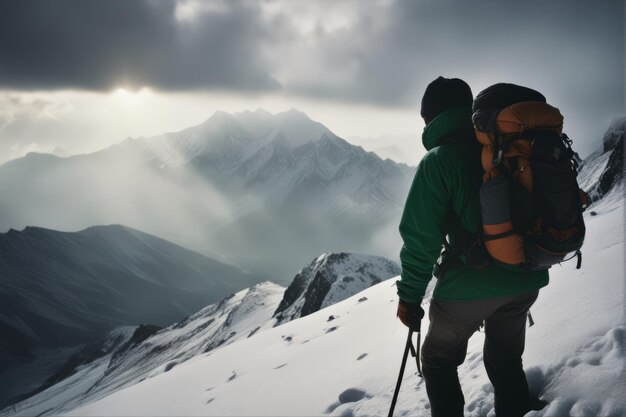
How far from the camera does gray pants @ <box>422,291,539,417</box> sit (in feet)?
12.2

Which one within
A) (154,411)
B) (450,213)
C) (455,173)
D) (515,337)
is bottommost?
(154,411)

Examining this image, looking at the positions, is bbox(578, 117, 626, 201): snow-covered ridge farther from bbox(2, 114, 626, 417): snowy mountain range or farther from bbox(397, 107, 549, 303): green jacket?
bbox(397, 107, 549, 303): green jacket

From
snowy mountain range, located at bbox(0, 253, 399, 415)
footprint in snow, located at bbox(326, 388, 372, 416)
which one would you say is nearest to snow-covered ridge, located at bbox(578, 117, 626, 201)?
footprint in snow, located at bbox(326, 388, 372, 416)

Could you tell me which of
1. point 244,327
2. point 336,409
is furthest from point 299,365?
point 244,327

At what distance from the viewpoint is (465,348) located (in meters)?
3.92

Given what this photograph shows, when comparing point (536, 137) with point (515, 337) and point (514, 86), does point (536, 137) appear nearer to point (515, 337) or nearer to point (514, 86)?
point (514, 86)

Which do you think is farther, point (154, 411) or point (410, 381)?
point (154, 411)

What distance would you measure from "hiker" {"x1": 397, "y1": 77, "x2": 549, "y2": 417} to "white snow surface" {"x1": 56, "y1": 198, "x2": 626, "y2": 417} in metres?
0.56

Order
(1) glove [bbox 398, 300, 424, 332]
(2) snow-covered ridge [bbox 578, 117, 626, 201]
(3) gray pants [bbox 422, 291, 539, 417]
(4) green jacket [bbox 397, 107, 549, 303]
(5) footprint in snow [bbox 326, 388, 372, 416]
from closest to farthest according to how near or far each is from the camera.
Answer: (4) green jacket [bbox 397, 107, 549, 303] → (3) gray pants [bbox 422, 291, 539, 417] → (1) glove [bbox 398, 300, 424, 332] → (5) footprint in snow [bbox 326, 388, 372, 416] → (2) snow-covered ridge [bbox 578, 117, 626, 201]

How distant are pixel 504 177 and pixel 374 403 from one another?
3.99 meters

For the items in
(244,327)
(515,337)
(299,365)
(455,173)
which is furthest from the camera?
(244,327)

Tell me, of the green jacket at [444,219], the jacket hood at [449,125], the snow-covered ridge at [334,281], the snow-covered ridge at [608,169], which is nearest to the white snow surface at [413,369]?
the green jacket at [444,219]

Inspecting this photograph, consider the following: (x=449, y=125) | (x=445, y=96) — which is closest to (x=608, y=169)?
(x=445, y=96)

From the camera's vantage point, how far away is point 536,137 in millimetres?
3281
